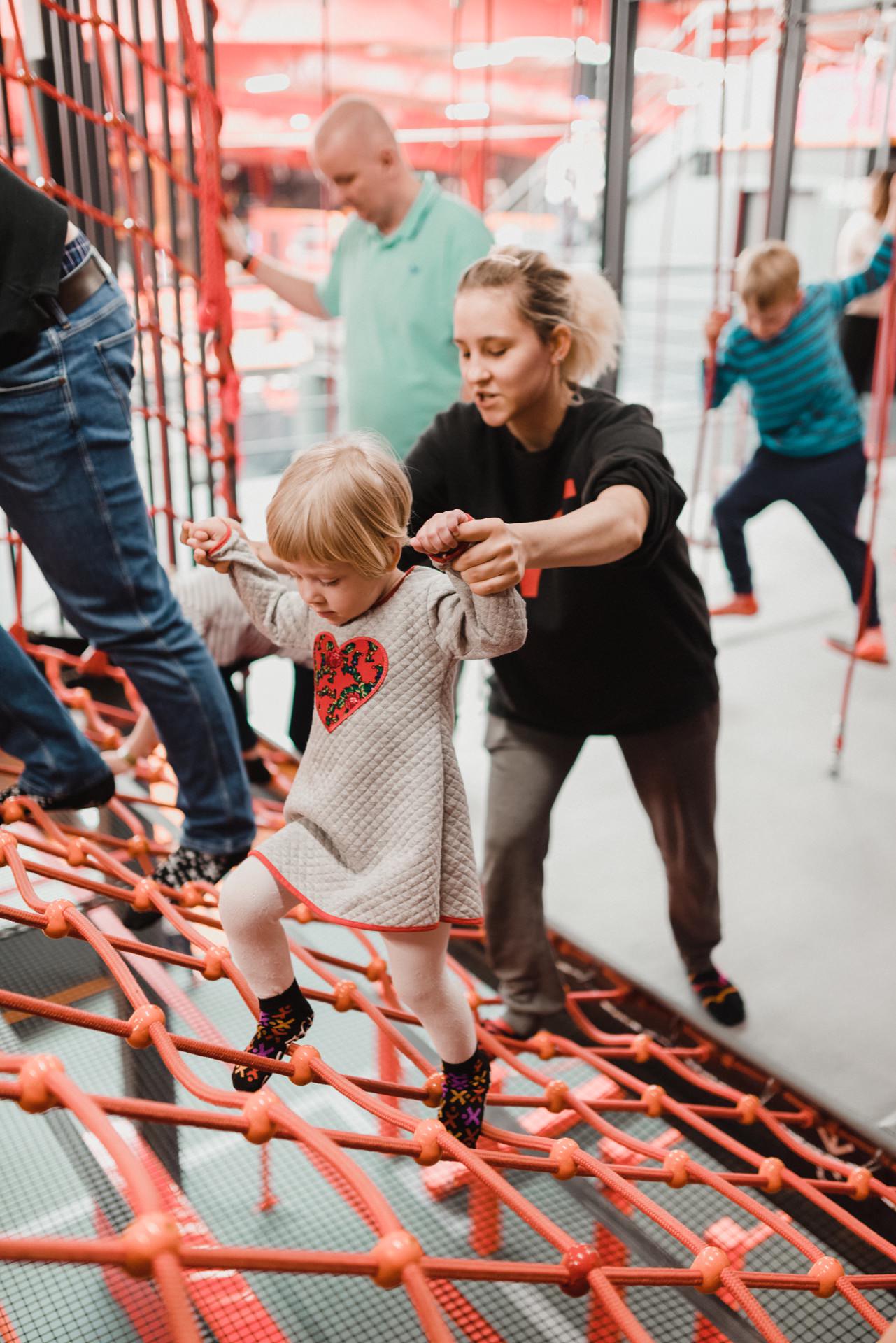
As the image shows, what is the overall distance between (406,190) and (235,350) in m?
7.49

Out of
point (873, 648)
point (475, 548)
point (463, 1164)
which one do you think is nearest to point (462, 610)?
point (475, 548)

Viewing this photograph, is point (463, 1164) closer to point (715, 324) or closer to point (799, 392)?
point (715, 324)

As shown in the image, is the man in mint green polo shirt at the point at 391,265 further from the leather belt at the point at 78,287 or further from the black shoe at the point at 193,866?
the black shoe at the point at 193,866

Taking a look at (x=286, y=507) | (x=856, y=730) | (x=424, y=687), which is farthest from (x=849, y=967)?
(x=286, y=507)

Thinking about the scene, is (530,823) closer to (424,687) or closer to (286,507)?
(424,687)

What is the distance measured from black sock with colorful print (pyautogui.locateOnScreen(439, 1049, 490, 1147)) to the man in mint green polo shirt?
4.58 feet

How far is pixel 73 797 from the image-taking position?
1.60 m

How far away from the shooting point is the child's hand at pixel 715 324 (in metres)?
2.97

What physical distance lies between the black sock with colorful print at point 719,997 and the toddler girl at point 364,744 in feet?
3.30

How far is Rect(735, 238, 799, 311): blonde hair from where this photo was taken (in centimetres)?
292

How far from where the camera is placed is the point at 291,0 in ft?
30.5

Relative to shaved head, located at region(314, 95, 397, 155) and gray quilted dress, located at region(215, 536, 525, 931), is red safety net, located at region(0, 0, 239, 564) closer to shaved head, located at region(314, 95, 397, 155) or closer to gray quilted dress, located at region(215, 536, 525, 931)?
shaved head, located at region(314, 95, 397, 155)

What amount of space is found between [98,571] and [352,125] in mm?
1159

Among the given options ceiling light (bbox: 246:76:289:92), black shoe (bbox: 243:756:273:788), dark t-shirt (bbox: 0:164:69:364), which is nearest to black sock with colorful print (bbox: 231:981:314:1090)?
dark t-shirt (bbox: 0:164:69:364)
